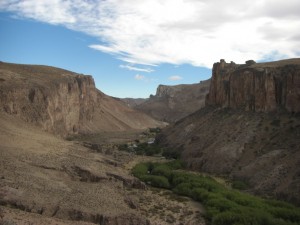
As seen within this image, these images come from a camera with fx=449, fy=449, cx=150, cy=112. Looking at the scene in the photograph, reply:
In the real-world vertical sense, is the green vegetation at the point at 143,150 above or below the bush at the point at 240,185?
above

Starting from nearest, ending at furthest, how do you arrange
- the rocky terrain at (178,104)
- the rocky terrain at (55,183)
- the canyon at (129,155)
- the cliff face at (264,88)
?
the rocky terrain at (55,183) < the canyon at (129,155) < the cliff face at (264,88) < the rocky terrain at (178,104)

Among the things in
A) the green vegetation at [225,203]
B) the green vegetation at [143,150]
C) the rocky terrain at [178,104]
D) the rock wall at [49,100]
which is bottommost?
Answer: the green vegetation at [225,203]

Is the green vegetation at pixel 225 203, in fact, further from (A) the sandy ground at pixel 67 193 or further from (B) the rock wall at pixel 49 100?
(B) the rock wall at pixel 49 100

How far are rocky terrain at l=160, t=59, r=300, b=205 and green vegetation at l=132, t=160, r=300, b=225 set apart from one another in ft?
11.9

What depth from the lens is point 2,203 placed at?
27.3 m

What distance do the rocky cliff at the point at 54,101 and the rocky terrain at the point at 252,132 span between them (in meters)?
20.7

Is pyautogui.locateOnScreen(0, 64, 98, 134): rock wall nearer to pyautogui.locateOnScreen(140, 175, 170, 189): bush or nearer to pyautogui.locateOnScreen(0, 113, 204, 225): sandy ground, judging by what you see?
pyautogui.locateOnScreen(0, 113, 204, 225): sandy ground

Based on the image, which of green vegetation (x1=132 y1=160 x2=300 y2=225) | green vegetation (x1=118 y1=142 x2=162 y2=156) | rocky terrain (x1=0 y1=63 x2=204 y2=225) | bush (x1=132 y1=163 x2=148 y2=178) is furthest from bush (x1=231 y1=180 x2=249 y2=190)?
green vegetation (x1=118 y1=142 x2=162 y2=156)

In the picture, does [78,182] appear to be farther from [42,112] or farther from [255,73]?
[255,73]

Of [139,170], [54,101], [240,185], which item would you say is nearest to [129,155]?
[139,170]

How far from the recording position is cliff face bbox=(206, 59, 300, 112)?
58875 millimetres

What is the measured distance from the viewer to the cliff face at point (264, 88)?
58.9 metres

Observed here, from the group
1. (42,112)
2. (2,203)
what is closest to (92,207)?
(2,203)

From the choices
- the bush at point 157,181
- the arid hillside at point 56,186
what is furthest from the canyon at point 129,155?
the bush at point 157,181
